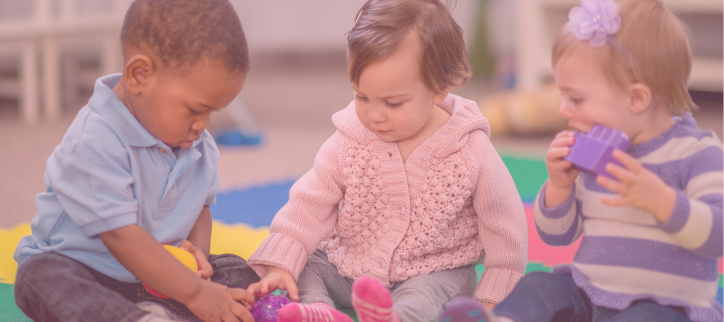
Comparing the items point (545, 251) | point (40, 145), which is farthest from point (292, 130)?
point (545, 251)

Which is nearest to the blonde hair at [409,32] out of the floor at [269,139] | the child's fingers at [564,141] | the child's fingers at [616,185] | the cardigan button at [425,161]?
the cardigan button at [425,161]

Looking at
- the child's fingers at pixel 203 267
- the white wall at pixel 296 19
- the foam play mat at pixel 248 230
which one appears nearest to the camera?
the child's fingers at pixel 203 267

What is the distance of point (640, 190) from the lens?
759mm

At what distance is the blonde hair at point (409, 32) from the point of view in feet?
3.18

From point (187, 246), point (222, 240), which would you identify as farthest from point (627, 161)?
point (222, 240)

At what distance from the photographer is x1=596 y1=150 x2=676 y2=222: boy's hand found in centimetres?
76

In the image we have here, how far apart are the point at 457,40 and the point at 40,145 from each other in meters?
1.70

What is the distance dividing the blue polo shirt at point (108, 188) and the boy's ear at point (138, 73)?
34 millimetres

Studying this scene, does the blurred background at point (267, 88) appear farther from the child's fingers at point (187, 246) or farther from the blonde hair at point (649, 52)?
the blonde hair at point (649, 52)

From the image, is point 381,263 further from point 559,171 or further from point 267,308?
point 559,171

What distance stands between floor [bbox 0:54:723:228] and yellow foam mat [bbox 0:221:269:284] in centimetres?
9

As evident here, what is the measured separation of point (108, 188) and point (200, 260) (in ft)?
0.60

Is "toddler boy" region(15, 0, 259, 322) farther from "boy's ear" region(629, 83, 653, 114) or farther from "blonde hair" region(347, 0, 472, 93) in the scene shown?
"boy's ear" region(629, 83, 653, 114)

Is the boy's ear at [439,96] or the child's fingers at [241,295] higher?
the boy's ear at [439,96]
